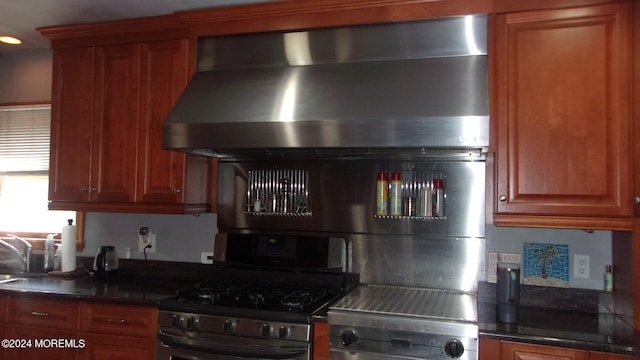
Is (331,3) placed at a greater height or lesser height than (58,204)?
greater

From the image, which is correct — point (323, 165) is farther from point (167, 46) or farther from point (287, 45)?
point (167, 46)

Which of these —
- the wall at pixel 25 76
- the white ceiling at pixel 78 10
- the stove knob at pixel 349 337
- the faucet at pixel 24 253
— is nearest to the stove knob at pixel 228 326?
the stove knob at pixel 349 337

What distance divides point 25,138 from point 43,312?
1.47 m

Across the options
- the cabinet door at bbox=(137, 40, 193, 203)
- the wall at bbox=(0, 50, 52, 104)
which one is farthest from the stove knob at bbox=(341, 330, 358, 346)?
the wall at bbox=(0, 50, 52, 104)

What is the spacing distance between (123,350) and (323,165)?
141cm

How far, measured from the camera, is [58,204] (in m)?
2.85

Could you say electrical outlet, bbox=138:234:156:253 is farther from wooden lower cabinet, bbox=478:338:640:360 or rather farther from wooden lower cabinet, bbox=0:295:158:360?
wooden lower cabinet, bbox=478:338:640:360

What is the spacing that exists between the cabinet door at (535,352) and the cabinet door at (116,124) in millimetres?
2074

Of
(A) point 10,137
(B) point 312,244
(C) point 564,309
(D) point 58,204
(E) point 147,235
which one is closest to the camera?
(C) point 564,309

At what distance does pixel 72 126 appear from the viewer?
2.83 m

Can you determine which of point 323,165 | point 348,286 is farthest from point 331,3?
point 348,286

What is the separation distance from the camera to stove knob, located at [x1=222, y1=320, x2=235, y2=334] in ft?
6.91

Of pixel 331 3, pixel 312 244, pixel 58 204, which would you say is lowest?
pixel 312 244

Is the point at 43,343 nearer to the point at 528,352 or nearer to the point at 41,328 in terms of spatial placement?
the point at 41,328
